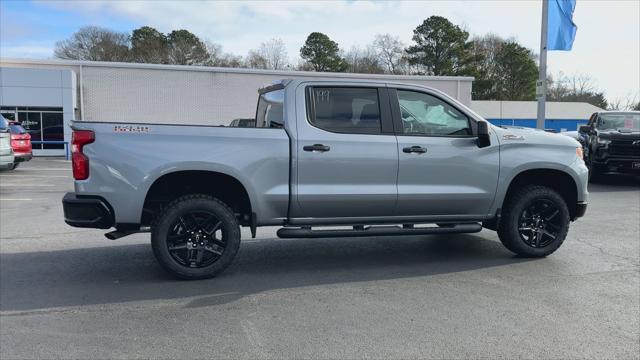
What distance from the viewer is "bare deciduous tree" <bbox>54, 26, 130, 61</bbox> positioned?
61.1 meters

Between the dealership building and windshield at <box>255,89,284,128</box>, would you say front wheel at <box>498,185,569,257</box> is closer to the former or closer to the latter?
windshield at <box>255,89,284,128</box>

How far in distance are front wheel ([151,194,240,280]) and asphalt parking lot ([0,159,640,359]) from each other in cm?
17

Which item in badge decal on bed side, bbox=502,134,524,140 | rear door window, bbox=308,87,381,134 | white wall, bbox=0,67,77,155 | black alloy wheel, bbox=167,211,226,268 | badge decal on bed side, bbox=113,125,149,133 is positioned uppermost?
white wall, bbox=0,67,77,155

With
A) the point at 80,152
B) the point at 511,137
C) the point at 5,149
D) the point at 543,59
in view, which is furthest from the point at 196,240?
the point at 543,59

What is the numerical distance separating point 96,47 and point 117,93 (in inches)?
1415

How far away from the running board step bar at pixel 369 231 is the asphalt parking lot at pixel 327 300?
44 centimetres

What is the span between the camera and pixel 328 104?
571 cm

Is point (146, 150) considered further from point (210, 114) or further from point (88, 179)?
point (210, 114)

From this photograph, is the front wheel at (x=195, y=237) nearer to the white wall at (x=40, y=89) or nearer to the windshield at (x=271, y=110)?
the windshield at (x=271, y=110)

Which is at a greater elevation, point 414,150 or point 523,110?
point 523,110

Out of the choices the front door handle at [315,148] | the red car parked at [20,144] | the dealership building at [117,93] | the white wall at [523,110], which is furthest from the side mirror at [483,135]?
the white wall at [523,110]

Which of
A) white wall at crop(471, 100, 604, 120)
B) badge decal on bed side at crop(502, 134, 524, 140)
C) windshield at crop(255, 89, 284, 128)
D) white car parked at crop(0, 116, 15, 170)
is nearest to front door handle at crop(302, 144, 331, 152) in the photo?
windshield at crop(255, 89, 284, 128)

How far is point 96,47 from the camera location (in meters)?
62.6

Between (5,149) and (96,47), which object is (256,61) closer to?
(96,47)
